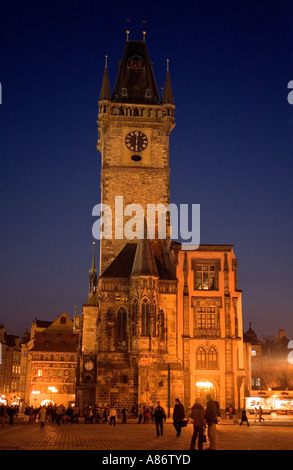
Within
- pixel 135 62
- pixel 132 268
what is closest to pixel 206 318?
pixel 132 268

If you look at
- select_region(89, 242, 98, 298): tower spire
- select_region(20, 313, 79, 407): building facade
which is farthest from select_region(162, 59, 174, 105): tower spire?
select_region(20, 313, 79, 407): building facade

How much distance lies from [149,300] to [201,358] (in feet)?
23.0

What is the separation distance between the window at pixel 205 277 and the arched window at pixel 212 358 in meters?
5.37

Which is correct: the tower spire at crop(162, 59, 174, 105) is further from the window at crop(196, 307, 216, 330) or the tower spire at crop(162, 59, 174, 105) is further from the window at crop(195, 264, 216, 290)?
the window at crop(196, 307, 216, 330)

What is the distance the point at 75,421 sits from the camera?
1788 inches

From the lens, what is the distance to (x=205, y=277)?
55938 mm

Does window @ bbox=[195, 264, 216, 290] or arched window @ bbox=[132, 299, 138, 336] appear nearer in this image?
arched window @ bbox=[132, 299, 138, 336]

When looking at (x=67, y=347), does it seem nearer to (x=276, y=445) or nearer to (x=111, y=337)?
(x=111, y=337)

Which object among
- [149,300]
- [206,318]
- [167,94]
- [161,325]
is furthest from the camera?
[167,94]

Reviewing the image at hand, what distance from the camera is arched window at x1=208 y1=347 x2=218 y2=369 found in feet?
177

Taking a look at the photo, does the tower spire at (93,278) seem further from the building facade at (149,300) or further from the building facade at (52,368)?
the building facade at (52,368)

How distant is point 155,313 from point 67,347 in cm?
5036

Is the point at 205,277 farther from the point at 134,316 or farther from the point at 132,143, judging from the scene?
the point at 132,143
